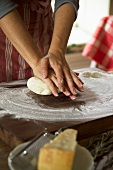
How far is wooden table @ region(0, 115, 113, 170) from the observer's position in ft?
3.03

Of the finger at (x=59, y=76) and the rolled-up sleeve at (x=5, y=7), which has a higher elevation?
the rolled-up sleeve at (x=5, y=7)

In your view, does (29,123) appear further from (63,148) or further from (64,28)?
(64,28)

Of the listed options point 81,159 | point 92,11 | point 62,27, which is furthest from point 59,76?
point 92,11

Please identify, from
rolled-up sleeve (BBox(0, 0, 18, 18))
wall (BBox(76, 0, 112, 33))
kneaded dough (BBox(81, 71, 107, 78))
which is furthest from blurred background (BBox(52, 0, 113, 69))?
rolled-up sleeve (BBox(0, 0, 18, 18))

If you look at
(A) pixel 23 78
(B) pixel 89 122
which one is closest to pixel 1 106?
(B) pixel 89 122

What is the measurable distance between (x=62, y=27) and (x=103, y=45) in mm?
1337

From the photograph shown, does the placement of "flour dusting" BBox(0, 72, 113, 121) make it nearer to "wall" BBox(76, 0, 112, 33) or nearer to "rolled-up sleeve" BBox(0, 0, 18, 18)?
"rolled-up sleeve" BBox(0, 0, 18, 18)

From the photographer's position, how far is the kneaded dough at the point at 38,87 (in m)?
1.19

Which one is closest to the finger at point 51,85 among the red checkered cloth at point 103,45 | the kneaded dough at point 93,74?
the kneaded dough at point 93,74

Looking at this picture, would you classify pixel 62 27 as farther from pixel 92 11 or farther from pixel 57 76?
pixel 92 11

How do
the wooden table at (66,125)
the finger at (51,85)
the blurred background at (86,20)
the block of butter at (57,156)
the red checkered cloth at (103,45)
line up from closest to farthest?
1. the block of butter at (57,156)
2. the wooden table at (66,125)
3. the finger at (51,85)
4. the red checkered cloth at (103,45)
5. the blurred background at (86,20)

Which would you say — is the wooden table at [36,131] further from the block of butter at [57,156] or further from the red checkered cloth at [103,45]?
the red checkered cloth at [103,45]

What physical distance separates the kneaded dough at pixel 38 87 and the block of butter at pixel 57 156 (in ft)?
1.64

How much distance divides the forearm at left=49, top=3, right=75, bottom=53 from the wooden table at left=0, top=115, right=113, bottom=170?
38 cm
